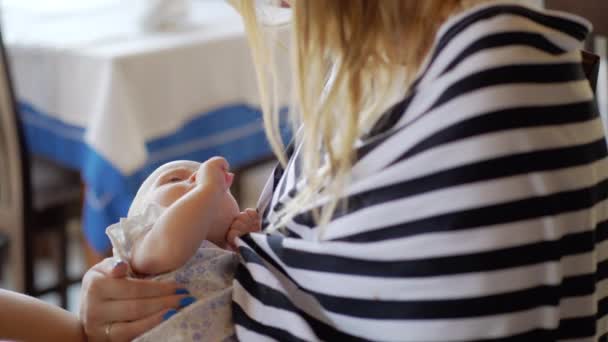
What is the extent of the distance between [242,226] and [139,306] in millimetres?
138

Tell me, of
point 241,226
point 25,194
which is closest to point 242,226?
point 241,226

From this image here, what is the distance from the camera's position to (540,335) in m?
0.53

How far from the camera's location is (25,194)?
172 centimetres

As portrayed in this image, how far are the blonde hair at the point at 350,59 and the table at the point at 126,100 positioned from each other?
1070 millimetres

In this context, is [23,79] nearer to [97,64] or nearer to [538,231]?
[97,64]

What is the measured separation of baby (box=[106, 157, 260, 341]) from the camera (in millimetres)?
630

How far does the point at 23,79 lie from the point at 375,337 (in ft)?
4.99

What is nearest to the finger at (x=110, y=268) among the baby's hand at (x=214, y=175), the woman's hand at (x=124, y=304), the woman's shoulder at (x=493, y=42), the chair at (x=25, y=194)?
the woman's hand at (x=124, y=304)

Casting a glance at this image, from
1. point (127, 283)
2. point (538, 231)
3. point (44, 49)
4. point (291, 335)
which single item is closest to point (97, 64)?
point (44, 49)

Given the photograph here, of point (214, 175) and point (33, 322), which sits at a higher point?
point (214, 175)

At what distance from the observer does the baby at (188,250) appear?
630 mm

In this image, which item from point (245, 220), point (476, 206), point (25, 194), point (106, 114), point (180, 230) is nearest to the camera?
point (476, 206)

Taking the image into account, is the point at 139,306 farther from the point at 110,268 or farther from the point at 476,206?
the point at 476,206

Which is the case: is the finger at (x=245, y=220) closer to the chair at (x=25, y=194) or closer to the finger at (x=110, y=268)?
the finger at (x=110, y=268)
